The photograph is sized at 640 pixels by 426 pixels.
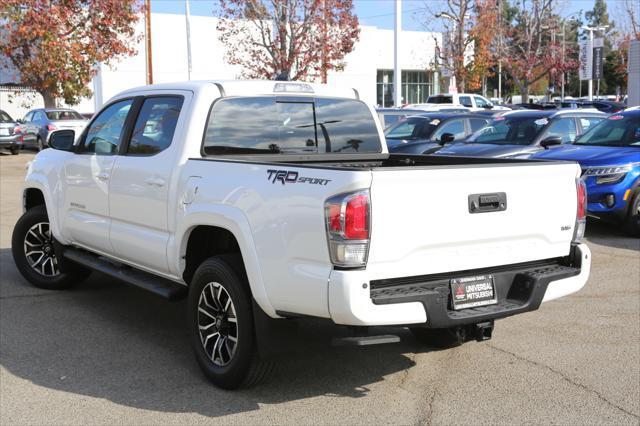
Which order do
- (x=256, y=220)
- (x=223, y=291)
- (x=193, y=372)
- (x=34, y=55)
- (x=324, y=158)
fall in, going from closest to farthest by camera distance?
(x=256, y=220), (x=223, y=291), (x=193, y=372), (x=324, y=158), (x=34, y=55)

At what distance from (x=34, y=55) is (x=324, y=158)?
2725 centimetres

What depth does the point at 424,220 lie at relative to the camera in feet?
13.8

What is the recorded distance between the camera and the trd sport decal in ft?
13.6

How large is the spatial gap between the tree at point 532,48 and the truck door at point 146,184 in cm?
3936

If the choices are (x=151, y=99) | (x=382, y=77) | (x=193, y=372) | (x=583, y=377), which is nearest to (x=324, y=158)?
(x=151, y=99)

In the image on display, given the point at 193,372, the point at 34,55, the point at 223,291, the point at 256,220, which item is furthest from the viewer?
the point at 34,55

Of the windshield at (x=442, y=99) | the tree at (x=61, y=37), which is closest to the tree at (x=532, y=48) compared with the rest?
the windshield at (x=442, y=99)

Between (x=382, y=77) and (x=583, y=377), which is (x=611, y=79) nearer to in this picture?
(x=382, y=77)

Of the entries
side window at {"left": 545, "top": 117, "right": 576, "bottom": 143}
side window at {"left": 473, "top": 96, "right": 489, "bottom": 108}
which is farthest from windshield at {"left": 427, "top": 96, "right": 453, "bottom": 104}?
side window at {"left": 545, "top": 117, "right": 576, "bottom": 143}

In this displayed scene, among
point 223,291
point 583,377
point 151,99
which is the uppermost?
point 151,99

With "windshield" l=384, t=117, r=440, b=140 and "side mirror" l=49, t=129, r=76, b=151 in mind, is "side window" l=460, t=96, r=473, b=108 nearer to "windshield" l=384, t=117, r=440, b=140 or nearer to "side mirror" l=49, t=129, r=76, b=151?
"windshield" l=384, t=117, r=440, b=140

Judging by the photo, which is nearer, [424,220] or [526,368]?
[424,220]

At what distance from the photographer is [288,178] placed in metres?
4.31

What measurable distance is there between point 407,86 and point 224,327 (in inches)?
2129
